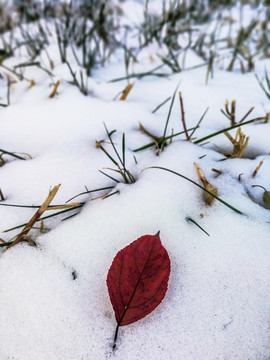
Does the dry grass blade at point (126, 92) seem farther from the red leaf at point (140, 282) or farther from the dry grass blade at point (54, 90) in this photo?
the red leaf at point (140, 282)

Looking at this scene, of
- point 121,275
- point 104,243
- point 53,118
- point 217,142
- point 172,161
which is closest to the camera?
point 121,275

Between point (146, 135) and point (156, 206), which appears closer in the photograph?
point (156, 206)

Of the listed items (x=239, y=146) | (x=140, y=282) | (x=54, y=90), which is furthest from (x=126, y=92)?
(x=140, y=282)

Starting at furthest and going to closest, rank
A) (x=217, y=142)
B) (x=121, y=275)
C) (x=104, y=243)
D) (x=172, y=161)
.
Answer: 1. (x=217, y=142)
2. (x=172, y=161)
3. (x=104, y=243)
4. (x=121, y=275)

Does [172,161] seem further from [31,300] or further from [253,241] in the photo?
[31,300]

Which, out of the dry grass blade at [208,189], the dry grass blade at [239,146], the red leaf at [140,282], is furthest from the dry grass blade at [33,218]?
the dry grass blade at [239,146]

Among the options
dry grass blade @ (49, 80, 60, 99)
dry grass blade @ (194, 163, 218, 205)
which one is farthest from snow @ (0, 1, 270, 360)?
dry grass blade @ (49, 80, 60, 99)

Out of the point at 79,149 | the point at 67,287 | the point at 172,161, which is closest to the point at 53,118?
the point at 79,149
